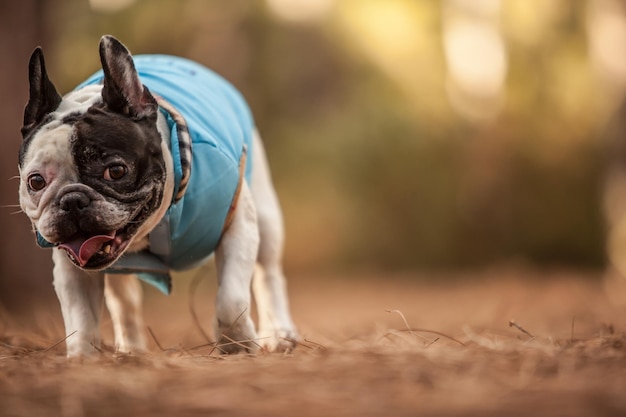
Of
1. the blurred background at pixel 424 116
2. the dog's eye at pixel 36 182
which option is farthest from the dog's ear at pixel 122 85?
the blurred background at pixel 424 116

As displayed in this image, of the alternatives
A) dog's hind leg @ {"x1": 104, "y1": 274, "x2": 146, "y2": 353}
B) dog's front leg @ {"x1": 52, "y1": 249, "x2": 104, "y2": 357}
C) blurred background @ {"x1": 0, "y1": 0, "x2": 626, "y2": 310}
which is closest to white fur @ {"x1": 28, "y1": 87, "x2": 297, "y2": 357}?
dog's front leg @ {"x1": 52, "y1": 249, "x2": 104, "y2": 357}

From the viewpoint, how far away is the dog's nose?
3426mm

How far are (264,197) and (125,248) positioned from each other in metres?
1.49

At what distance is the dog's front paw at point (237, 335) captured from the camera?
397 centimetres

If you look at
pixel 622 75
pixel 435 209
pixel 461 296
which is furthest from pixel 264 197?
pixel 435 209

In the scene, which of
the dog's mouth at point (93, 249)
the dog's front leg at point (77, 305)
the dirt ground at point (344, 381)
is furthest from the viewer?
the dog's front leg at point (77, 305)

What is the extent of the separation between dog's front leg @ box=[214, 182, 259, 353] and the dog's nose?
853 millimetres

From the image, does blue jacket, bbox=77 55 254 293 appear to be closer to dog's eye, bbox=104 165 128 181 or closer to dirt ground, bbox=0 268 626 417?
dog's eye, bbox=104 165 128 181

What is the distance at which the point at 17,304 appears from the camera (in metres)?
7.23

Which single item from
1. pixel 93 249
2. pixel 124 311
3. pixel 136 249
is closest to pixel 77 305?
pixel 136 249

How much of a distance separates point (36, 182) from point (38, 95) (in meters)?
0.40

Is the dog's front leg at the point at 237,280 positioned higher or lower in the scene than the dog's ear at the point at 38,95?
lower

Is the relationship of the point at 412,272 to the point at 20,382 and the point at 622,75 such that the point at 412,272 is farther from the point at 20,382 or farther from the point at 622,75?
the point at 20,382

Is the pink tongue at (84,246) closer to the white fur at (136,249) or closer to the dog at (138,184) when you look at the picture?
the dog at (138,184)
